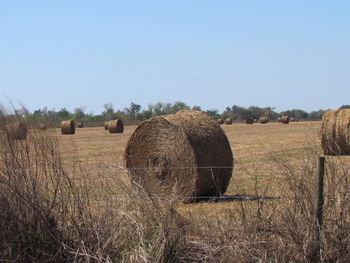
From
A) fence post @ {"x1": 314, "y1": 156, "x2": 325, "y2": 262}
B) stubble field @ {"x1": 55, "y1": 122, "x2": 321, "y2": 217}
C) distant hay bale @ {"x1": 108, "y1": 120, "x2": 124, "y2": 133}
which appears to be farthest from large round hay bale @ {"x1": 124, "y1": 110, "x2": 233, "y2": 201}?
distant hay bale @ {"x1": 108, "y1": 120, "x2": 124, "y2": 133}

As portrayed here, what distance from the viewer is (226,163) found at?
10.9 m

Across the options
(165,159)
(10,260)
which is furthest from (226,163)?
(10,260)

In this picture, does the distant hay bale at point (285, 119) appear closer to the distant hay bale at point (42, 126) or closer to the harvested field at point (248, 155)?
the harvested field at point (248, 155)

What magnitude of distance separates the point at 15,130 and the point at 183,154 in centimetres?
495

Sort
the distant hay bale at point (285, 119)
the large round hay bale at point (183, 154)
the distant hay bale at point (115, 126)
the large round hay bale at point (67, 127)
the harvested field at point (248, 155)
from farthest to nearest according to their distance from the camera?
1. the distant hay bale at point (285, 119)
2. the distant hay bale at point (115, 126)
3. the large round hay bale at point (67, 127)
4. the large round hay bale at point (183, 154)
5. the harvested field at point (248, 155)

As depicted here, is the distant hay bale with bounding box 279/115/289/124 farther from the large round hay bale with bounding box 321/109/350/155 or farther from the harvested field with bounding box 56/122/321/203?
the large round hay bale with bounding box 321/109/350/155

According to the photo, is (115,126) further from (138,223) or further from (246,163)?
(138,223)

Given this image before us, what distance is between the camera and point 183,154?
1058cm

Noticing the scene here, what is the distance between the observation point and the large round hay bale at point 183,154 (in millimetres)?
10352

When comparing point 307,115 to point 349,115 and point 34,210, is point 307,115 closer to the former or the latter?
point 349,115

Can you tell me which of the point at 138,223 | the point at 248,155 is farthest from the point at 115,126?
the point at 138,223

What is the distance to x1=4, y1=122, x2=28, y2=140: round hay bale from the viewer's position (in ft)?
19.3

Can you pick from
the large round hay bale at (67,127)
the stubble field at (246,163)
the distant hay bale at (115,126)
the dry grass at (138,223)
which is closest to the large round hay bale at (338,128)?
the stubble field at (246,163)

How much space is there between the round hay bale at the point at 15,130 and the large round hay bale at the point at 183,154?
4.33 metres
